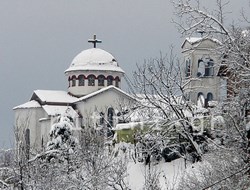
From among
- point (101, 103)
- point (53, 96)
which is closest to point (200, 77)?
point (101, 103)

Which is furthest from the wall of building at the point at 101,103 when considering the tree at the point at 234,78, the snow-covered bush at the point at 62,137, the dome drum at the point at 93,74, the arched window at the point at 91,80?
the tree at the point at 234,78

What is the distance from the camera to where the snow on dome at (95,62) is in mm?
57156

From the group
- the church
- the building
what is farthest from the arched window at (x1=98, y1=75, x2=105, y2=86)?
the building

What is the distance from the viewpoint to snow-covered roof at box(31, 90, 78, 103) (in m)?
55.7

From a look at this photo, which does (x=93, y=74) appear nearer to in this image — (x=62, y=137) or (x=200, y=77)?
(x=200, y=77)

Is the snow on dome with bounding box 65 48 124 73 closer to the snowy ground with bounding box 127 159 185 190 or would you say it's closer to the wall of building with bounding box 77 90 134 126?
the wall of building with bounding box 77 90 134 126

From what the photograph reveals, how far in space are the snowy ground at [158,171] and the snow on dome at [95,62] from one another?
83.9 ft

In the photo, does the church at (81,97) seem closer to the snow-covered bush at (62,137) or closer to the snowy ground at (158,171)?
the snow-covered bush at (62,137)

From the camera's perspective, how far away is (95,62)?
57.7 meters

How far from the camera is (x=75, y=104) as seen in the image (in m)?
55.1

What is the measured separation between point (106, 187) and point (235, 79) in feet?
35.5

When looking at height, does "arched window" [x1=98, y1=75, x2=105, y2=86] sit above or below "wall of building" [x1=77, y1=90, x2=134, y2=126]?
above

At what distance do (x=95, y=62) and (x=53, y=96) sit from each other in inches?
175

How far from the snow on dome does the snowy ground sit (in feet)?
83.9
